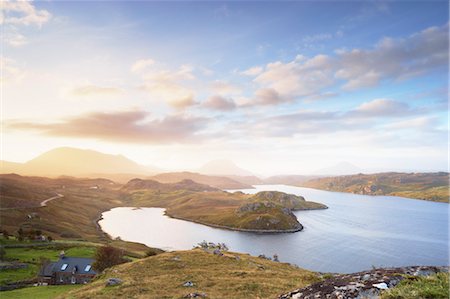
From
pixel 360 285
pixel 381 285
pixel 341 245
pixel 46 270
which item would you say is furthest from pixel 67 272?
pixel 341 245

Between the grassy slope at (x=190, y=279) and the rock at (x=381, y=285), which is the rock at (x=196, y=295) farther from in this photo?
the rock at (x=381, y=285)

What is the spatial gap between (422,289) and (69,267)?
294 ft

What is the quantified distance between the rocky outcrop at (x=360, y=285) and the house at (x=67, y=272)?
79305 mm

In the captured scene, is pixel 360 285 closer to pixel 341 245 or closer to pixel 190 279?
pixel 190 279

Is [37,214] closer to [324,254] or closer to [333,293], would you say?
[324,254]

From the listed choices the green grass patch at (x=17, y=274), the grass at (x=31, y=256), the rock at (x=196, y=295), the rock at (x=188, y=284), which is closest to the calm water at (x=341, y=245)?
the grass at (x=31, y=256)

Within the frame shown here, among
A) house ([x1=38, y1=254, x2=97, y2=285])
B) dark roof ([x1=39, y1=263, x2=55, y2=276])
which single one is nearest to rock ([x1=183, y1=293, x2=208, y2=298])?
house ([x1=38, y1=254, x2=97, y2=285])

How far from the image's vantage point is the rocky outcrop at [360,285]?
35.2 ft

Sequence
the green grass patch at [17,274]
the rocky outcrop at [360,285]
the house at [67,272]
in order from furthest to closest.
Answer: the house at [67,272] → the green grass patch at [17,274] → the rocky outcrop at [360,285]

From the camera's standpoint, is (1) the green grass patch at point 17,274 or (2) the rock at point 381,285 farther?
(1) the green grass patch at point 17,274

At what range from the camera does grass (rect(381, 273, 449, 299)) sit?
29.9ft

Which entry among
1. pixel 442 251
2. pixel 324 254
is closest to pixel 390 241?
pixel 442 251

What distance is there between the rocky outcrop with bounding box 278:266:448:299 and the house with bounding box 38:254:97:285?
260 feet

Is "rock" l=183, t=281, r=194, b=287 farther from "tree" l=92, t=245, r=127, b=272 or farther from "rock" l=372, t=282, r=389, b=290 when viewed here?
"tree" l=92, t=245, r=127, b=272
